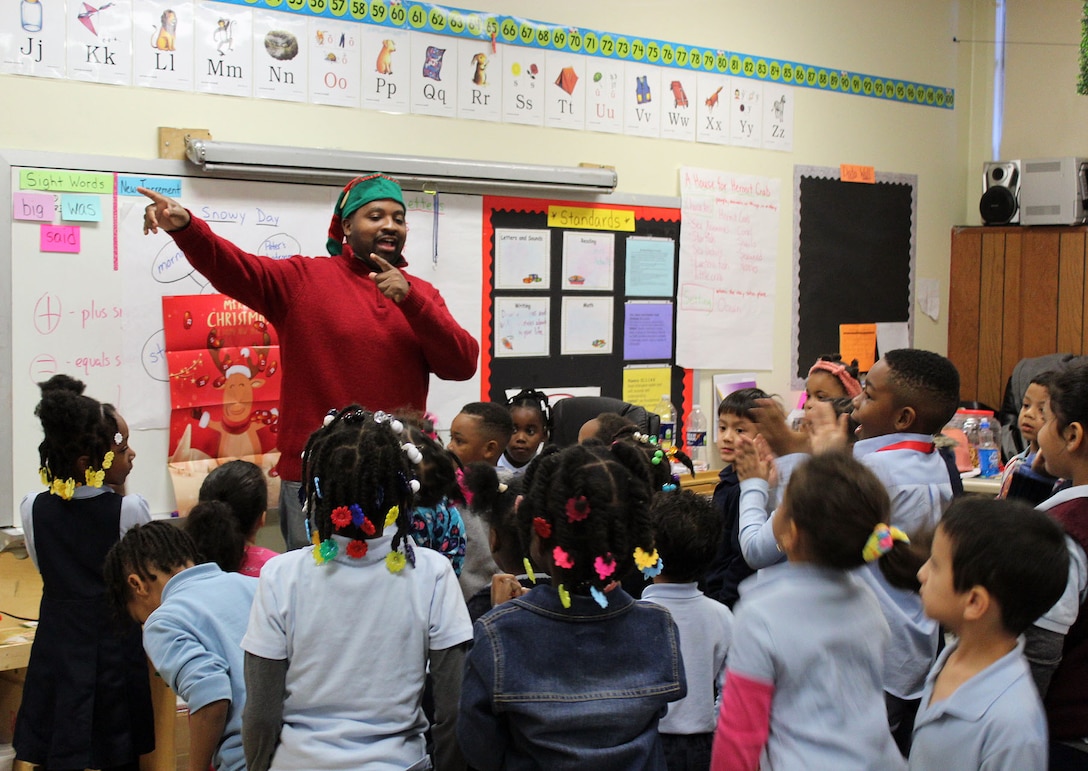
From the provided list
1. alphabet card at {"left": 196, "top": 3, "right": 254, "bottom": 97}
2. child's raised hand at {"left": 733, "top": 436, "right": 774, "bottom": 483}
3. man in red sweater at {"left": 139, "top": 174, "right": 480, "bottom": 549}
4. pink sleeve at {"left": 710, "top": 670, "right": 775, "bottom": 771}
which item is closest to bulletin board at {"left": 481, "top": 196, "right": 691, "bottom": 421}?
alphabet card at {"left": 196, "top": 3, "right": 254, "bottom": 97}

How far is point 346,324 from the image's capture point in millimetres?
2559

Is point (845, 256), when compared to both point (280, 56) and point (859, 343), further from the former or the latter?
point (280, 56)

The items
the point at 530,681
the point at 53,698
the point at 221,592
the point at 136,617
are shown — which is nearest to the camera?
the point at 530,681

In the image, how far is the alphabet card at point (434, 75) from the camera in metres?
3.64

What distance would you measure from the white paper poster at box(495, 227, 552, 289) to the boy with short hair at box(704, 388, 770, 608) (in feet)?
4.57

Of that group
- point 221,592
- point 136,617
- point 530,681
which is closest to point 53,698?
point 136,617

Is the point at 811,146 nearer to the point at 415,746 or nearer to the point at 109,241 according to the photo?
the point at 109,241

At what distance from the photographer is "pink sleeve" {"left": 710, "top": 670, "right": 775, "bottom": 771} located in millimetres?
1396

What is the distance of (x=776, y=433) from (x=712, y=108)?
2424 mm

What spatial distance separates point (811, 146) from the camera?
189 inches

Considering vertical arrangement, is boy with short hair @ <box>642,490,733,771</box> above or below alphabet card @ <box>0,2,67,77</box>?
below

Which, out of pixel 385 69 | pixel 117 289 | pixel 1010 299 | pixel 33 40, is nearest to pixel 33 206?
pixel 117 289

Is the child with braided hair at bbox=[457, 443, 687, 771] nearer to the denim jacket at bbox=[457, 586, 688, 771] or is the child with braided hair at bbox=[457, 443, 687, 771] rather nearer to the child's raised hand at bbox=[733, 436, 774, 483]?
the denim jacket at bbox=[457, 586, 688, 771]

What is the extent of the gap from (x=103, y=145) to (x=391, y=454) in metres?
1.98
